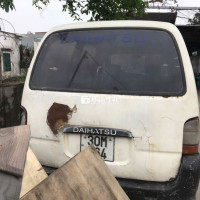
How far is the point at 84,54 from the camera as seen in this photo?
2598mm

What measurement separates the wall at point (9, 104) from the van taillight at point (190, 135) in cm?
314

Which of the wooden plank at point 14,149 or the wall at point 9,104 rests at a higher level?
the wooden plank at point 14,149

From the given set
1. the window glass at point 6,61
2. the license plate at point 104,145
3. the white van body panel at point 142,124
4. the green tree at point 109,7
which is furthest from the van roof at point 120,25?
the window glass at point 6,61

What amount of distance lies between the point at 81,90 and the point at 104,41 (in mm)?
511

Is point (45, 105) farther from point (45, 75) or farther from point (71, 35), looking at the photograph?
point (71, 35)

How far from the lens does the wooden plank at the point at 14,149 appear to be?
1.16 metres

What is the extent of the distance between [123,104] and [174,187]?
752mm

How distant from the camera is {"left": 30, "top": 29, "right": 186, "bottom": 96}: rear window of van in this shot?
236 centimetres

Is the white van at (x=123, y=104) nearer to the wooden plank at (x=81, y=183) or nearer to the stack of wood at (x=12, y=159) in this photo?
the wooden plank at (x=81, y=183)

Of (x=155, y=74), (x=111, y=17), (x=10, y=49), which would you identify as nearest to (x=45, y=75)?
(x=155, y=74)

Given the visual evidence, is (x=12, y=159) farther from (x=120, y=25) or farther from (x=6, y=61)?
(x=6, y=61)

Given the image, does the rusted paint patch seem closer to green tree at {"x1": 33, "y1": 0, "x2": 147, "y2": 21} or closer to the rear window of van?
the rear window of van

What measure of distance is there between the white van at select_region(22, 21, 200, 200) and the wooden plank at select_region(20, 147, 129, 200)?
0.49 meters

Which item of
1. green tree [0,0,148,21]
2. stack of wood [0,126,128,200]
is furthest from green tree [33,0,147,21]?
stack of wood [0,126,128,200]
